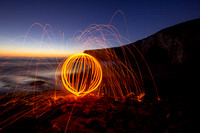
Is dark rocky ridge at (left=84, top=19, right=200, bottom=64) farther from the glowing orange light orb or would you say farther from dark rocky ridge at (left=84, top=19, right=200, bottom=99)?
the glowing orange light orb

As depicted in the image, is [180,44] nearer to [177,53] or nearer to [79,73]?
[177,53]

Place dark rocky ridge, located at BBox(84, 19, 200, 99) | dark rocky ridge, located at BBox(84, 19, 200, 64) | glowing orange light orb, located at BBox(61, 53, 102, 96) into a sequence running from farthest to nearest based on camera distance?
dark rocky ridge, located at BBox(84, 19, 200, 64)
dark rocky ridge, located at BBox(84, 19, 200, 99)
glowing orange light orb, located at BBox(61, 53, 102, 96)

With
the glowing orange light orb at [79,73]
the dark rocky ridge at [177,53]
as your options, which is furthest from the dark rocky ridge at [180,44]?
the glowing orange light orb at [79,73]

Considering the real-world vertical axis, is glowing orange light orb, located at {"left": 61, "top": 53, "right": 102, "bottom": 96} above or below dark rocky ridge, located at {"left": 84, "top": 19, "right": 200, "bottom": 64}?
below

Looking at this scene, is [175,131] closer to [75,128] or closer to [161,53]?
[75,128]

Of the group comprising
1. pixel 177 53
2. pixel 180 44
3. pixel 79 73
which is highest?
pixel 180 44

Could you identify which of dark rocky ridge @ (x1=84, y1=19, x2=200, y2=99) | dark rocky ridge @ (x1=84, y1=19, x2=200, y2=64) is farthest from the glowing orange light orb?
dark rocky ridge @ (x1=84, y1=19, x2=200, y2=64)

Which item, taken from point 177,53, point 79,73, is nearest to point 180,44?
point 177,53

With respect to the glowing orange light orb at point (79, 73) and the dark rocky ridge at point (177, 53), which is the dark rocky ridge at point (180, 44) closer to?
the dark rocky ridge at point (177, 53)

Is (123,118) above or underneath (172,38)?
underneath

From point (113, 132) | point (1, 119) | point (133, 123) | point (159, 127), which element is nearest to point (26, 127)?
point (1, 119)

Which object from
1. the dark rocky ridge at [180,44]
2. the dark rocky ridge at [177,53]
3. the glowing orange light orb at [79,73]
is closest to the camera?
the glowing orange light orb at [79,73]
